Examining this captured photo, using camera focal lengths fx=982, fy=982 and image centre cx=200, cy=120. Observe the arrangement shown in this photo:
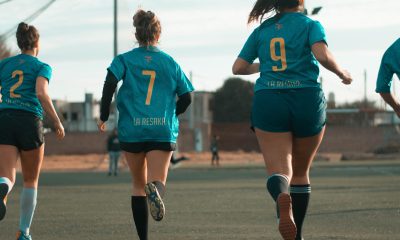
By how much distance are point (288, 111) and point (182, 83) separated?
1.40 m

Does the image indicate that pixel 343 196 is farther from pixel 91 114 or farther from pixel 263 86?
pixel 91 114

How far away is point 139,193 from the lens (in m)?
8.49

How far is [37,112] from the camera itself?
9.09 m

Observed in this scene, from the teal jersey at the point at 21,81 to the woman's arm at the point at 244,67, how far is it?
2.08 metres

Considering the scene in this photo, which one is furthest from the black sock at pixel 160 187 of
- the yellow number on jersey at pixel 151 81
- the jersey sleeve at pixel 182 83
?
the jersey sleeve at pixel 182 83

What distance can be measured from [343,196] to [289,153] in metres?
11.2

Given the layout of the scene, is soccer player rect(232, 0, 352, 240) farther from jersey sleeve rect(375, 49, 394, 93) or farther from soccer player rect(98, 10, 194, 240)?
soccer player rect(98, 10, 194, 240)

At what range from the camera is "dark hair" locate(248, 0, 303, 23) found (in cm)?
765

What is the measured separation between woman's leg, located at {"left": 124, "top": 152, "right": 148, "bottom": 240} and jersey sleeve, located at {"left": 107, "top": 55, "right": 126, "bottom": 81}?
0.67 metres

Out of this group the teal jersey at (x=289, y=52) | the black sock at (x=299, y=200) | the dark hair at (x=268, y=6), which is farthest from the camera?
the black sock at (x=299, y=200)

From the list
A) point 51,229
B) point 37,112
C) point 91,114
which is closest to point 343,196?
point 51,229

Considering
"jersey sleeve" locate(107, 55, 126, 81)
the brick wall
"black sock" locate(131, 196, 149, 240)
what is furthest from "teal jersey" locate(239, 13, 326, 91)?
the brick wall

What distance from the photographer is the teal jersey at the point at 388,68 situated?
7.73 metres

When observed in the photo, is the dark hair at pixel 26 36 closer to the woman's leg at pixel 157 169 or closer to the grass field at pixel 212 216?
the woman's leg at pixel 157 169
